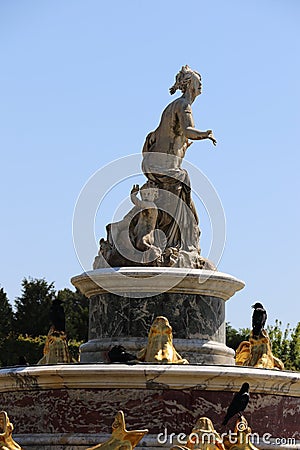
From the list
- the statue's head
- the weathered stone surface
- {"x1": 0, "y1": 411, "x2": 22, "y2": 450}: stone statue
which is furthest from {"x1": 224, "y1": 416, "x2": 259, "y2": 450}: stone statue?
the statue's head

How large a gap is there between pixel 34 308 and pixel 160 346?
Answer: 33.0 metres

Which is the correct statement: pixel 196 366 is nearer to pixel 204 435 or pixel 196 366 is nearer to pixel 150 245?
pixel 204 435

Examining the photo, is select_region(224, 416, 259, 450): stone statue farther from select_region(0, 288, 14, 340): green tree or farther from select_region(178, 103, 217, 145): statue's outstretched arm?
select_region(0, 288, 14, 340): green tree

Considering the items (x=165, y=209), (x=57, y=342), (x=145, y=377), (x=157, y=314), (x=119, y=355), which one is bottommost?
(x=145, y=377)

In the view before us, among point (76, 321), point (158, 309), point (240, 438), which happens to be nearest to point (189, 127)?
point (158, 309)

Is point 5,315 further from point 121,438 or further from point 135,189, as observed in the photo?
point 121,438

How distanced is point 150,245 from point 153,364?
4.12 meters

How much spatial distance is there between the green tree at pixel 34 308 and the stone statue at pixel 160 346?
31000mm

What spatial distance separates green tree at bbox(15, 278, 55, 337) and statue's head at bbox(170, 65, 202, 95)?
92.1ft

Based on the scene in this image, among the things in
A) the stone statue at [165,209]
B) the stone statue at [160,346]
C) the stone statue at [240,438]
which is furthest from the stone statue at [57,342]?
the stone statue at [240,438]

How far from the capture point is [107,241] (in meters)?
22.7

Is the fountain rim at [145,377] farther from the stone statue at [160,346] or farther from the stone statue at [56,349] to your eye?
the stone statue at [56,349]

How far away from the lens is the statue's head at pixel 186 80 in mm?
23859

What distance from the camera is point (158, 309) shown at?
21438 mm
